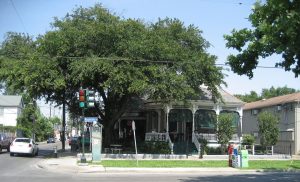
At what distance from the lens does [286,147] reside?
46.9 meters

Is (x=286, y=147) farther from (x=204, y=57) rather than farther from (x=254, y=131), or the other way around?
(x=204, y=57)

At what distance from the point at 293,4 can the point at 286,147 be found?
33.6 m

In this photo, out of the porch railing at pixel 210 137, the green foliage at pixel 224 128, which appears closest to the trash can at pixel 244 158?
the green foliage at pixel 224 128

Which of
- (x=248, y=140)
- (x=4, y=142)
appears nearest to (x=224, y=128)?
(x=248, y=140)

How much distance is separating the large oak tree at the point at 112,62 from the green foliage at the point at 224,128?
2854mm

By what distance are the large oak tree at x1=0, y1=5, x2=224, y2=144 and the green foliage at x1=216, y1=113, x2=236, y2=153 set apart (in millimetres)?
2854

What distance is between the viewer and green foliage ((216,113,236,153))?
38.4m

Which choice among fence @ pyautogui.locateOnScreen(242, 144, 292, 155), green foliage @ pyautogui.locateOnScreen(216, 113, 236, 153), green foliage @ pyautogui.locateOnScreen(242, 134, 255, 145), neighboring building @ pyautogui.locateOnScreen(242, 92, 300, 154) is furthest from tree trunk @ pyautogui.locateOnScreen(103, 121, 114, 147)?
neighboring building @ pyautogui.locateOnScreen(242, 92, 300, 154)

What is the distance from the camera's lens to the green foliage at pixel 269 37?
1482 centimetres

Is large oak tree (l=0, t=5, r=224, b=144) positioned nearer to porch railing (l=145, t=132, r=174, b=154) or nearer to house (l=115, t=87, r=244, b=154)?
house (l=115, t=87, r=244, b=154)

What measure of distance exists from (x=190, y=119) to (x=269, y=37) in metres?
28.9

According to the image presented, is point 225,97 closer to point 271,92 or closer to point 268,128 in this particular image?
point 268,128

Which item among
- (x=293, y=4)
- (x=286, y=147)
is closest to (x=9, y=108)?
(x=286, y=147)

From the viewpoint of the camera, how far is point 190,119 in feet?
145
